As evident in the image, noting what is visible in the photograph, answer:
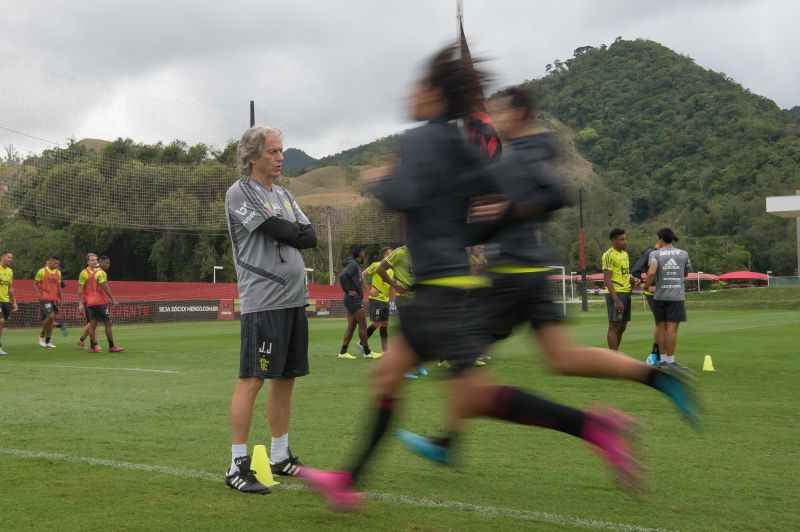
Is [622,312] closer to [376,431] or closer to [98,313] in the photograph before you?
[98,313]

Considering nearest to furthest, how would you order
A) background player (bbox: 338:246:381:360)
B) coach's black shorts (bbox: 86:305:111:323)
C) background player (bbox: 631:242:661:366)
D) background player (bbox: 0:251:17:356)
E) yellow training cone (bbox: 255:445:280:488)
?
yellow training cone (bbox: 255:445:280:488) < background player (bbox: 631:242:661:366) < background player (bbox: 338:246:381:360) < coach's black shorts (bbox: 86:305:111:323) < background player (bbox: 0:251:17:356)

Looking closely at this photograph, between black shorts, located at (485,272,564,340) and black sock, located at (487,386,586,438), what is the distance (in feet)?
0.81

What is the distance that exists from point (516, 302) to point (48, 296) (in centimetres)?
1870

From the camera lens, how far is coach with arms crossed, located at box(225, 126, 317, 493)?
5152mm

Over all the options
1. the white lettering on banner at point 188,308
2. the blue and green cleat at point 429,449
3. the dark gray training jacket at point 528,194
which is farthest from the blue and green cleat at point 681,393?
the white lettering on banner at point 188,308

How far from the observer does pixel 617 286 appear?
1452cm

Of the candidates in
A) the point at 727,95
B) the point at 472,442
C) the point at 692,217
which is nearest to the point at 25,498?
the point at 472,442

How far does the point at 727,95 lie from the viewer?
11925cm

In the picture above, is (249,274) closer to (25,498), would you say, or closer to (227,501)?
(227,501)

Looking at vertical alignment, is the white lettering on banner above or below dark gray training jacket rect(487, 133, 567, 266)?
below

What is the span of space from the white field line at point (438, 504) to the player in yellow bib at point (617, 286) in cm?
980

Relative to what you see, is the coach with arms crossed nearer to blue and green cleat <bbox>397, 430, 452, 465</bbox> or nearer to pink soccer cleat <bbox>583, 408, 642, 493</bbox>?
blue and green cleat <bbox>397, 430, 452, 465</bbox>

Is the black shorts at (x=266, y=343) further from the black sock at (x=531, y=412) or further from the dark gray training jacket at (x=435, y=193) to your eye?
the black sock at (x=531, y=412)

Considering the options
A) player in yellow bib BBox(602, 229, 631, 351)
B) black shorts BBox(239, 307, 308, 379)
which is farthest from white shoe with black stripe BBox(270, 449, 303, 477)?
player in yellow bib BBox(602, 229, 631, 351)
